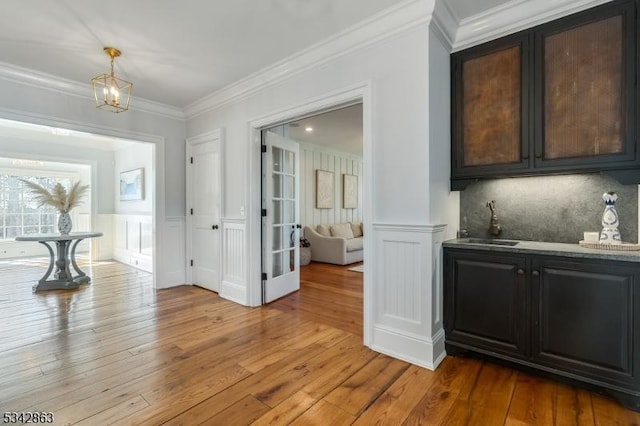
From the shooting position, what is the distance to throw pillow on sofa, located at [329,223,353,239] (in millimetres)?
6716

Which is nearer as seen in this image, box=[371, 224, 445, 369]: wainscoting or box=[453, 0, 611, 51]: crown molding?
box=[453, 0, 611, 51]: crown molding

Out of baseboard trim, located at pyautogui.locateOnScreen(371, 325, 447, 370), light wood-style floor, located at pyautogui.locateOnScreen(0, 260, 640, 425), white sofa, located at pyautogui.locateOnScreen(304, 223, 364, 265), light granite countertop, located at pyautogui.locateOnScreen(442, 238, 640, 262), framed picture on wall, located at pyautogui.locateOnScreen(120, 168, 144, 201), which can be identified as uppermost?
framed picture on wall, located at pyautogui.locateOnScreen(120, 168, 144, 201)

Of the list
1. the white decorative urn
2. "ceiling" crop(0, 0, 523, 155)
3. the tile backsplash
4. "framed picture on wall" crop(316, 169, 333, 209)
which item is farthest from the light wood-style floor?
"framed picture on wall" crop(316, 169, 333, 209)

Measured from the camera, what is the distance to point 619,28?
6.39 feet

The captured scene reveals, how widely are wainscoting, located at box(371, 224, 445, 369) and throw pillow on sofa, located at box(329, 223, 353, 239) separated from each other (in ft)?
13.8

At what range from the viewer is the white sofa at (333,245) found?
6.06 metres

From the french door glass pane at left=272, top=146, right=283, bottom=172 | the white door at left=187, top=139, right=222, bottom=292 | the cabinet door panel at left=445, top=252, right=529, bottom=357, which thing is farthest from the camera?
the white door at left=187, top=139, right=222, bottom=292

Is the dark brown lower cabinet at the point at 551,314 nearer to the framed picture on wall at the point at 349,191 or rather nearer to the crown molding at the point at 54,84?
the crown molding at the point at 54,84

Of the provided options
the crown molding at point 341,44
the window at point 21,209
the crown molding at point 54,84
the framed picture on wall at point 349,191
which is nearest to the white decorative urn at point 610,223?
the crown molding at point 341,44

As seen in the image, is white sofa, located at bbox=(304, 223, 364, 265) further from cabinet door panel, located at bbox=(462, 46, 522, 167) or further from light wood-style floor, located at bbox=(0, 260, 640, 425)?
cabinet door panel, located at bbox=(462, 46, 522, 167)

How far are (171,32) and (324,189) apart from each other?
15.8 ft

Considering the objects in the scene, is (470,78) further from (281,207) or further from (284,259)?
(284,259)

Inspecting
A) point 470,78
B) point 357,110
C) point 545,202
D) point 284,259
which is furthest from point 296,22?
point 284,259

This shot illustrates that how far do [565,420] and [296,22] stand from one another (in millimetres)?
3146
